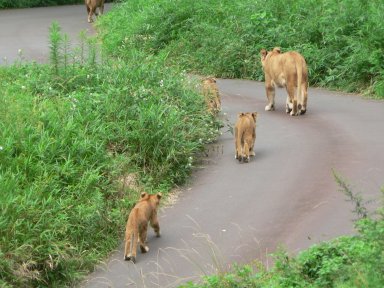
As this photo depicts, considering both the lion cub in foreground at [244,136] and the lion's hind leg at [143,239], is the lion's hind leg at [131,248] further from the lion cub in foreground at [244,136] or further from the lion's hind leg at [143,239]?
the lion cub in foreground at [244,136]

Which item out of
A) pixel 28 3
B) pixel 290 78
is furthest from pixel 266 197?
pixel 28 3

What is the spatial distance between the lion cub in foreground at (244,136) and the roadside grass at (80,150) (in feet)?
1.89

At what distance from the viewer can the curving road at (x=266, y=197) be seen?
10.6 meters

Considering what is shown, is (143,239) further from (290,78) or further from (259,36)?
(259,36)

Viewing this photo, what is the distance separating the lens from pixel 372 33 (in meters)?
19.8

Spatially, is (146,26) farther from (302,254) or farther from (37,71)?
(302,254)

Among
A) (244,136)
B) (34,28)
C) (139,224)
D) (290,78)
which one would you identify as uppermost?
(290,78)

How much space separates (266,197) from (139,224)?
210 cm

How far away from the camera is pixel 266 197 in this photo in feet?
40.3

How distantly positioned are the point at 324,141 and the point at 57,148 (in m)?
4.33

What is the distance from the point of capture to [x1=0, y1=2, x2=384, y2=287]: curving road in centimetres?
Answer: 1059

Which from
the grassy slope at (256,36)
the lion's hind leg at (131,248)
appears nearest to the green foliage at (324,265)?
the lion's hind leg at (131,248)

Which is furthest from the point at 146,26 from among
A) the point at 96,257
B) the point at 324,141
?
the point at 96,257

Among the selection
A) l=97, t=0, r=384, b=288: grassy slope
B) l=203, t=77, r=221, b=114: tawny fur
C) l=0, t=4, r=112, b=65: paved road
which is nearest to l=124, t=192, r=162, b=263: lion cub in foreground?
l=203, t=77, r=221, b=114: tawny fur
